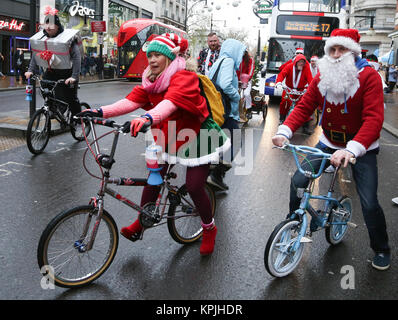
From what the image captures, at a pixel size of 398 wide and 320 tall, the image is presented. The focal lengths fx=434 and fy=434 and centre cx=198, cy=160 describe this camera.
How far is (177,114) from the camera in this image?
10.9ft

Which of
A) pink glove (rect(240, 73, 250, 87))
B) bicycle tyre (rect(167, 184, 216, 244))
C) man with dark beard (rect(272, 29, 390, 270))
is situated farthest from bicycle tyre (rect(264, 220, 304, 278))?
pink glove (rect(240, 73, 250, 87))

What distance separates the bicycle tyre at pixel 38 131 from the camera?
6.73m

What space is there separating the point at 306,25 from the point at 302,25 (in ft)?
0.56

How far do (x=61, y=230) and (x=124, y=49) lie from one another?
27641 mm

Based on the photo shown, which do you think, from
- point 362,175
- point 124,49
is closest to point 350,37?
point 362,175

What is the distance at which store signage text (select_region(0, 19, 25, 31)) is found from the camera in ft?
82.6

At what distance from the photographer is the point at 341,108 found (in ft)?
11.2

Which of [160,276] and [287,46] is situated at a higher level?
[287,46]

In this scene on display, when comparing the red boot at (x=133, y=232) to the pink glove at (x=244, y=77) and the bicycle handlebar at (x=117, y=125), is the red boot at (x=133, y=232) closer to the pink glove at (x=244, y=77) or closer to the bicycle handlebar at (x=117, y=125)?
the bicycle handlebar at (x=117, y=125)

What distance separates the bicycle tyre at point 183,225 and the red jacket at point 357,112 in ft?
3.65

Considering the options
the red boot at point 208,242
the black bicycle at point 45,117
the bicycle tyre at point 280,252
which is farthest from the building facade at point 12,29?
the bicycle tyre at point 280,252
